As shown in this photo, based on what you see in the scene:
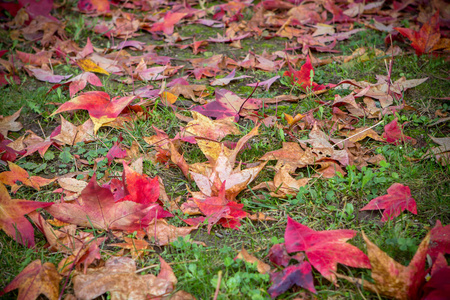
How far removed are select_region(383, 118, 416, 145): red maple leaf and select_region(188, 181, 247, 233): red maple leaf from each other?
2.71 ft

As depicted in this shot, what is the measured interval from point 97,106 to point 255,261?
1140 mm

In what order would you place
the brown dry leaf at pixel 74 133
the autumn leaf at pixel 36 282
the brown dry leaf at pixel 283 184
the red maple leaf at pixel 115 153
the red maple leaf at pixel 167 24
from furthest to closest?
the red maple leaf at pixel 167 24
the brown dry leaf at pixel 74 133
the red maple leaf at pixel 115 153
the brown dry leaf at pixel 283 184
the autumn leaf at pixel 36 282

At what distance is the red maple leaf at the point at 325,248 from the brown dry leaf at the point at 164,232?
0.39 meters

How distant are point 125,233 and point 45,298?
325mm

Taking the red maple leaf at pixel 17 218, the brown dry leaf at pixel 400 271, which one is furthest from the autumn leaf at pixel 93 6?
the brown dry leaf at pixel 400 271

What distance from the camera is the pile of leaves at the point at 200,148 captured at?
42.5 inches

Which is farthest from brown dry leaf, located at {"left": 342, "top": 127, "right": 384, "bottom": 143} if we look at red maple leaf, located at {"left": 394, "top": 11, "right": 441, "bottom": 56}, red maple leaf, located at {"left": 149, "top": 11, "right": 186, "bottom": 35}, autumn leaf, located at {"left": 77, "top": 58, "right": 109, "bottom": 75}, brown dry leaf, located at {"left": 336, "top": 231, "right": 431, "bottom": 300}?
red maple leaf, located at {"left": 149, "top": 11, "right": 186, "bottom": 35}

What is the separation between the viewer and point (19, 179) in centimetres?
152

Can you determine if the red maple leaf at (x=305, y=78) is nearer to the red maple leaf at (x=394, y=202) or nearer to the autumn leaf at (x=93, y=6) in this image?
the red maple leaf at (x=394, y=202)

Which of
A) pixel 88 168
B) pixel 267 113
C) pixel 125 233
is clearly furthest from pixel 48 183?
pixel 267 113

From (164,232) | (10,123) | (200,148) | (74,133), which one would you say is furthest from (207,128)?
(10,123)

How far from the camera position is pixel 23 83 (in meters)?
2.37

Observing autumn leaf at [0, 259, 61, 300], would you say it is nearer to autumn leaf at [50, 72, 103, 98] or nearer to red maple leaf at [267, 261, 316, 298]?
red maple leaf at [267, 261, 316, 298]

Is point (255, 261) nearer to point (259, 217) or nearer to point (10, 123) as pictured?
point (259, 217)
